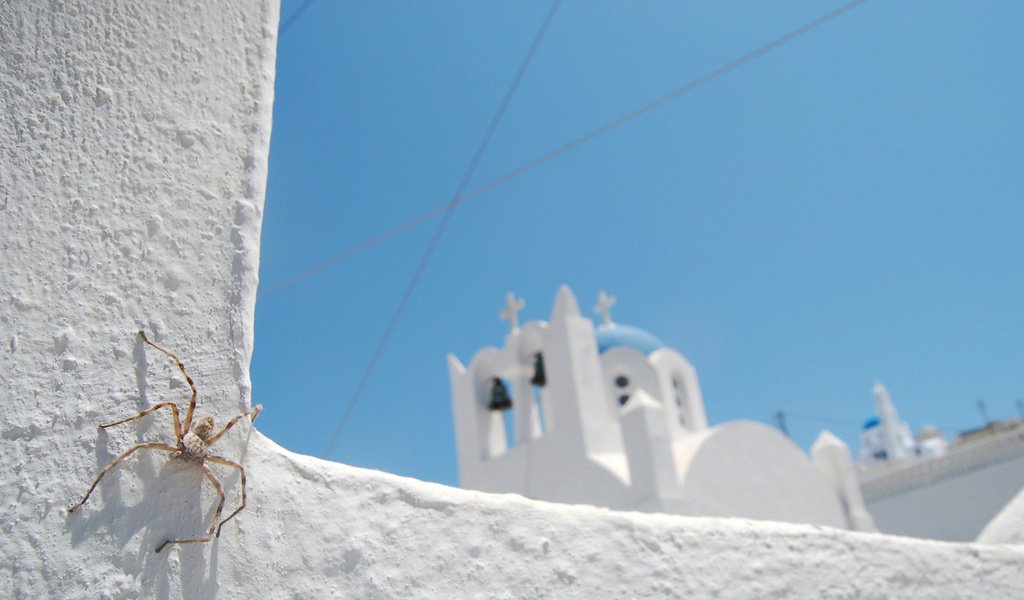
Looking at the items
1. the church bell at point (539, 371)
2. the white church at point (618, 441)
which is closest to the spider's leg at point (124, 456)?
the white church at point (618, 441)

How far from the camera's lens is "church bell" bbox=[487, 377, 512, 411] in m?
11.5

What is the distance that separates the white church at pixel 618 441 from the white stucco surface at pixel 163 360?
7783mm

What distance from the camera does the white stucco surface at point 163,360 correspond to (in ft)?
4.32

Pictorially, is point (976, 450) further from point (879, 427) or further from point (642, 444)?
point (879, 427)

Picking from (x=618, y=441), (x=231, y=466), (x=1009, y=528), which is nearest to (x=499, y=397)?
(x=618, y=441)

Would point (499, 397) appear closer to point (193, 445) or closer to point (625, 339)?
point (625, 339)

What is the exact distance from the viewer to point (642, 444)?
30.9 feet

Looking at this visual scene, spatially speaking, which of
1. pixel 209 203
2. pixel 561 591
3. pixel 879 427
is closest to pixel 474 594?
pixel 561 591

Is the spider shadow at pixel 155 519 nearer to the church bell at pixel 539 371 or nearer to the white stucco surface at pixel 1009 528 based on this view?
the white stucco surface at pixel 1009 528

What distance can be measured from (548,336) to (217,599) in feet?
31.2

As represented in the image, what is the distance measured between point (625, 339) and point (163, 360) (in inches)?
452

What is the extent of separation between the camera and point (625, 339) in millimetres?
12742

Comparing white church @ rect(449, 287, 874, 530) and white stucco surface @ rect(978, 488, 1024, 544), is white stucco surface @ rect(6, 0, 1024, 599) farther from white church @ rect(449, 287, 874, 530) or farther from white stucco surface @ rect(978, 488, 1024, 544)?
white church @ rect(449, 287, 874, 530)

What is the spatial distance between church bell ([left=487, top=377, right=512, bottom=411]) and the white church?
14 millimetres
